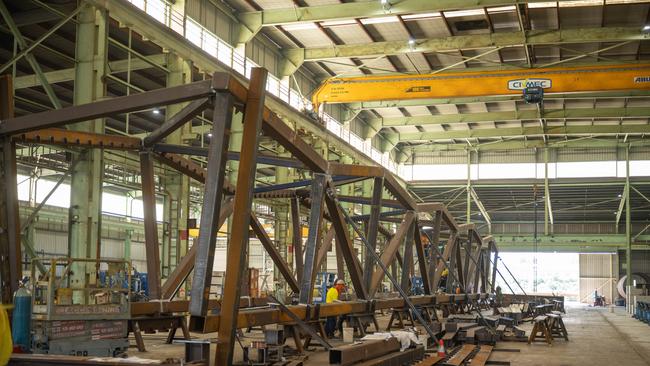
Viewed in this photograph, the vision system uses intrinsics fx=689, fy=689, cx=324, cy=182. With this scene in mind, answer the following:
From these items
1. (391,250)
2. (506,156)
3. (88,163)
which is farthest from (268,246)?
(506,156)

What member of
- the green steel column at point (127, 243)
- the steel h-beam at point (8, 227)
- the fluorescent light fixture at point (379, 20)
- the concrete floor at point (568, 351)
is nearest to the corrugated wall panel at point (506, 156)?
the fluorescent light fixture at point (379, 20)

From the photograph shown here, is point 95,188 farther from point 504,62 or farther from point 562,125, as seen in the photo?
point 562,125

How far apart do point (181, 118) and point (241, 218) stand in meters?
2.14

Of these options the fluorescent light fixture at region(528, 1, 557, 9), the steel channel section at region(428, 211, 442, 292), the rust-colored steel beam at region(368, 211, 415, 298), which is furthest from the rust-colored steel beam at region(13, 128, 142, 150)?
the fluorescent light fixture at region(528, 1, 557, 9)

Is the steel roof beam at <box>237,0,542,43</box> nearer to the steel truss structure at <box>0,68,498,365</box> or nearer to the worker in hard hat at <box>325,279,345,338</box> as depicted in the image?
the steel truss structure at <box>0,68,498,365</box>

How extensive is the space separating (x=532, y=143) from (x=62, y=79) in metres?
32.9

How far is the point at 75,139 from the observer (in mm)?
11766

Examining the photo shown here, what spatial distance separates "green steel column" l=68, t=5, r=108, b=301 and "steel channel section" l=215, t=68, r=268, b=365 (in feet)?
26.8

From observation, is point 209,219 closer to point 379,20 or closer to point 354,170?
point 354,170

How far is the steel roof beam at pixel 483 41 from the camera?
26.5 meters

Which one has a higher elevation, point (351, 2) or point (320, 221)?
point (351, 2)

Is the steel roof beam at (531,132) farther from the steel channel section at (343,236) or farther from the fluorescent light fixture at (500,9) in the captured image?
the steel channel section at (343,236)

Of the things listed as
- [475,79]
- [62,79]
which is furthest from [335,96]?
[62,79]

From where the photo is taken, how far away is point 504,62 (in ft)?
107
